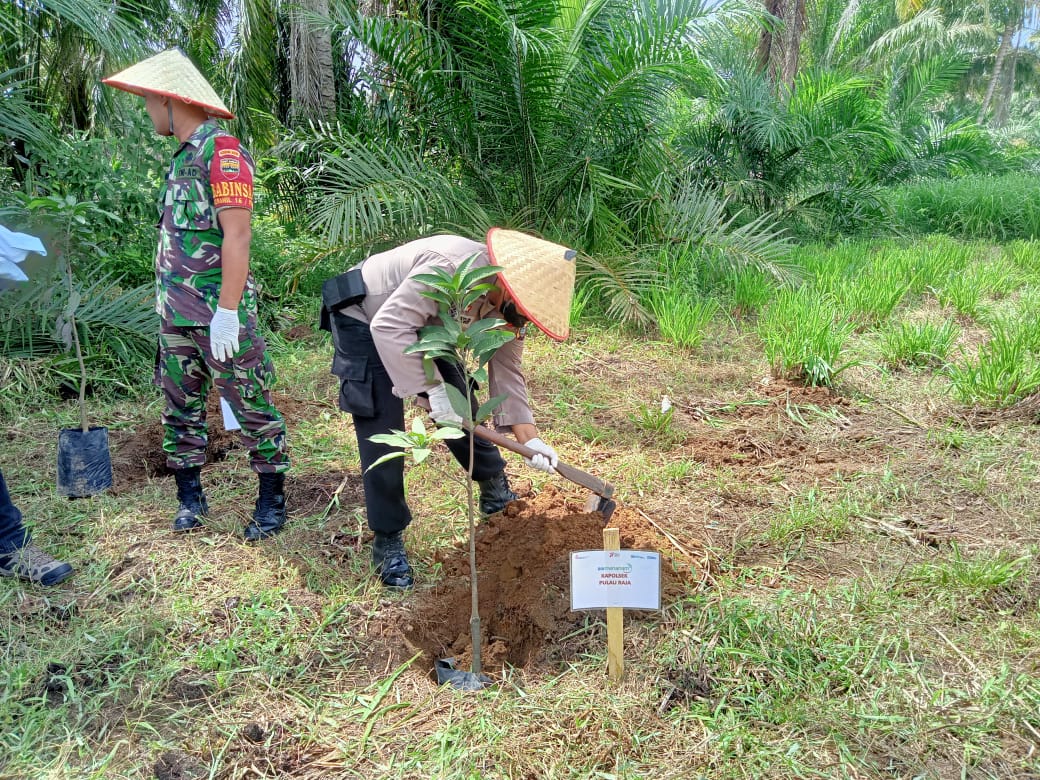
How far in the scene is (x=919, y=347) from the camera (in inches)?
151

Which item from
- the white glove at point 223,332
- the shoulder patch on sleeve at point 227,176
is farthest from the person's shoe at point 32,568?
the shoulder patch on sleeve at point 227,176

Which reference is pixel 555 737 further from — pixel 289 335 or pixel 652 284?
pixel 289 335

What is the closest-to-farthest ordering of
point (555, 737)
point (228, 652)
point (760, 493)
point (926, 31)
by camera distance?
point (555, 737), point (228, 652), point (760, 493), point (926, 31)

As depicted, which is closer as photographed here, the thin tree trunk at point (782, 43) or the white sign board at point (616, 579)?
the white sign board at point (616, 579)

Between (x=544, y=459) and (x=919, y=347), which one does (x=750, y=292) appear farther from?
(x=544, y=459)

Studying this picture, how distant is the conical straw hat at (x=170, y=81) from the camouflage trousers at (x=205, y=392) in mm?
732

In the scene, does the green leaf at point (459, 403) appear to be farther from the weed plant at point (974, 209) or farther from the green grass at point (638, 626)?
the weed plant at point (974, 209)

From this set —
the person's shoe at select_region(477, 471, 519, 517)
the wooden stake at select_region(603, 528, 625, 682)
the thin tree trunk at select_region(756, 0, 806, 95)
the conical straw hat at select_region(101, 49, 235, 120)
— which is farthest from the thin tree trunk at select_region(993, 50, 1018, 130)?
the wooden stake at select_region(603, 528, 625, 682)

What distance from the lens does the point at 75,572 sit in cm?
249

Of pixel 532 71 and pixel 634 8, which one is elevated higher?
pixel 634 8

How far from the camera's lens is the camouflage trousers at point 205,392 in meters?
2.51

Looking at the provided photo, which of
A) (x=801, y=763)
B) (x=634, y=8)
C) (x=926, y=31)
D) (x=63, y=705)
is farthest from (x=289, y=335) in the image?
(x=926, y=31)

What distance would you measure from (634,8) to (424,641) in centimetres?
428

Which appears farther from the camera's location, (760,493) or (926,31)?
(926,31)
